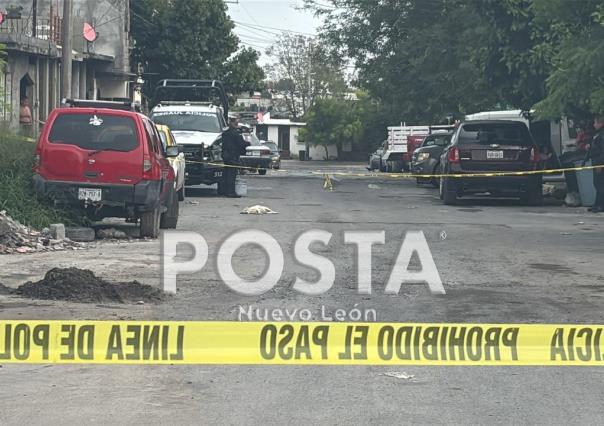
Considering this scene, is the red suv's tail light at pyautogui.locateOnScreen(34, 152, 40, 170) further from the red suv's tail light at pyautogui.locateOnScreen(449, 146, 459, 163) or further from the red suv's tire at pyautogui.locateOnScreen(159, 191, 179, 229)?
the red suv's tail light at pyautogui.locateOnScreen(449, 146, 459, 163)

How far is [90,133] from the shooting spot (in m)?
16.0

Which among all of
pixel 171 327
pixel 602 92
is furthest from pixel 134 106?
pixel 171 327

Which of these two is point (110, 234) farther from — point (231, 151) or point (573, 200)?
point (573, 200)

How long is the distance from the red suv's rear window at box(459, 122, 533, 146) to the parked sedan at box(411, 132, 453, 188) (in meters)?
7.50

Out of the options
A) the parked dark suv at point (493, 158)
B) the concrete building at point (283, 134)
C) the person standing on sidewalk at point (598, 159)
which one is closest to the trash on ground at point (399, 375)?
the person standing on sidewalk at point (598, 159)

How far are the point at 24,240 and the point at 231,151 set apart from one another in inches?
459

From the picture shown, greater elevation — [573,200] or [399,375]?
[573,200]

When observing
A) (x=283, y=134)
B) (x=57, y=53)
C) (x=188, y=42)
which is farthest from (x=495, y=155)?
(x=283, y=134)

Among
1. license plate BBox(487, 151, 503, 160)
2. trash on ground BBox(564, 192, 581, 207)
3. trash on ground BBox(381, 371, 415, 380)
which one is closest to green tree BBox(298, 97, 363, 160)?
trash on ground BBox(564, 192, 581, 207)

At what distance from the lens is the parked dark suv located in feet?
78.0

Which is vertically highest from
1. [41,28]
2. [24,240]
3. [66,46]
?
[41,28]

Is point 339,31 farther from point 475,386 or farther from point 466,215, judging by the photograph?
point 475,386

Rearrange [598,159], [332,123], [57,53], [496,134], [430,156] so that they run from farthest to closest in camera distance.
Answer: [332,123] → [57,53] → [430,156] → [496,134] → [598,159]

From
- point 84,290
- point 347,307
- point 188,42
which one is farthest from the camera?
point 188,42
